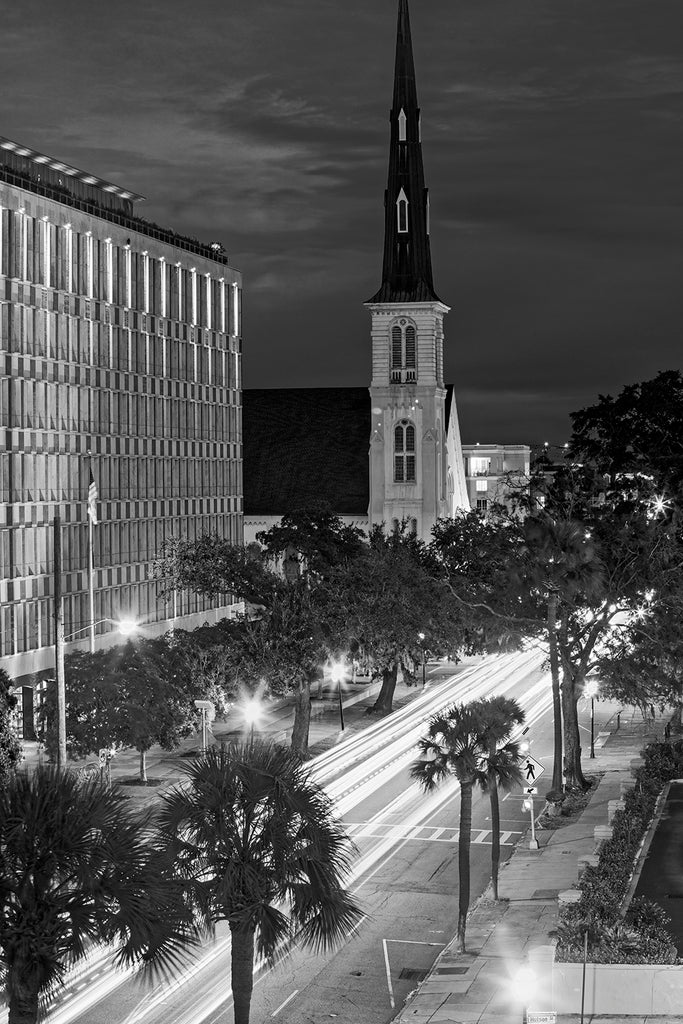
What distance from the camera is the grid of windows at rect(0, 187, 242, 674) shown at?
8223cm

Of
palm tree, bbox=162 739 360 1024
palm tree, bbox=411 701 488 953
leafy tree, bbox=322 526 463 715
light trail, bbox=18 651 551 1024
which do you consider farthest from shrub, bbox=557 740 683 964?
leafy tree, bbox=322 526 463 715

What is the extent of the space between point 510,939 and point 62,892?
16.8 meters

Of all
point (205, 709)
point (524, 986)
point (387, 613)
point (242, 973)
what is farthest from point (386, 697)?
point (242, 973)

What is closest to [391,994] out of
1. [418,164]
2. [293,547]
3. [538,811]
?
[538,811]

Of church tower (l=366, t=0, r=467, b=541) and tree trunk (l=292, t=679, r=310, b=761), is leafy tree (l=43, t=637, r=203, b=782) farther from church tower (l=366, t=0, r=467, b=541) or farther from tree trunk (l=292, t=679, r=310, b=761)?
church tower (l=366, t=0, r=467, b=541)

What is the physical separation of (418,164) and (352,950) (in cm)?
9362

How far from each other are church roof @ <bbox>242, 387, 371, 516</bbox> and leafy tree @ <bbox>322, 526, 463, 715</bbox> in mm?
59293

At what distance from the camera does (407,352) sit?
408 ft

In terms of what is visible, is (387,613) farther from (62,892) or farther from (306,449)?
(306,449)

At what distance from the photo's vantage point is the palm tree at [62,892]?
19.2 metres

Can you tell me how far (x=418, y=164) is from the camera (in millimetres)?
120500

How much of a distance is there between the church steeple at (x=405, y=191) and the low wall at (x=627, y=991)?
98.6 meters

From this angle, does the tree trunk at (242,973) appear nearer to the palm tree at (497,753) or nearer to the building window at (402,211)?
the palm tree at (497,753)

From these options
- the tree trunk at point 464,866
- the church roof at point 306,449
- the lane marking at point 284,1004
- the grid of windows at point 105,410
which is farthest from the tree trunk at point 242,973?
the church roof at point 306,449
